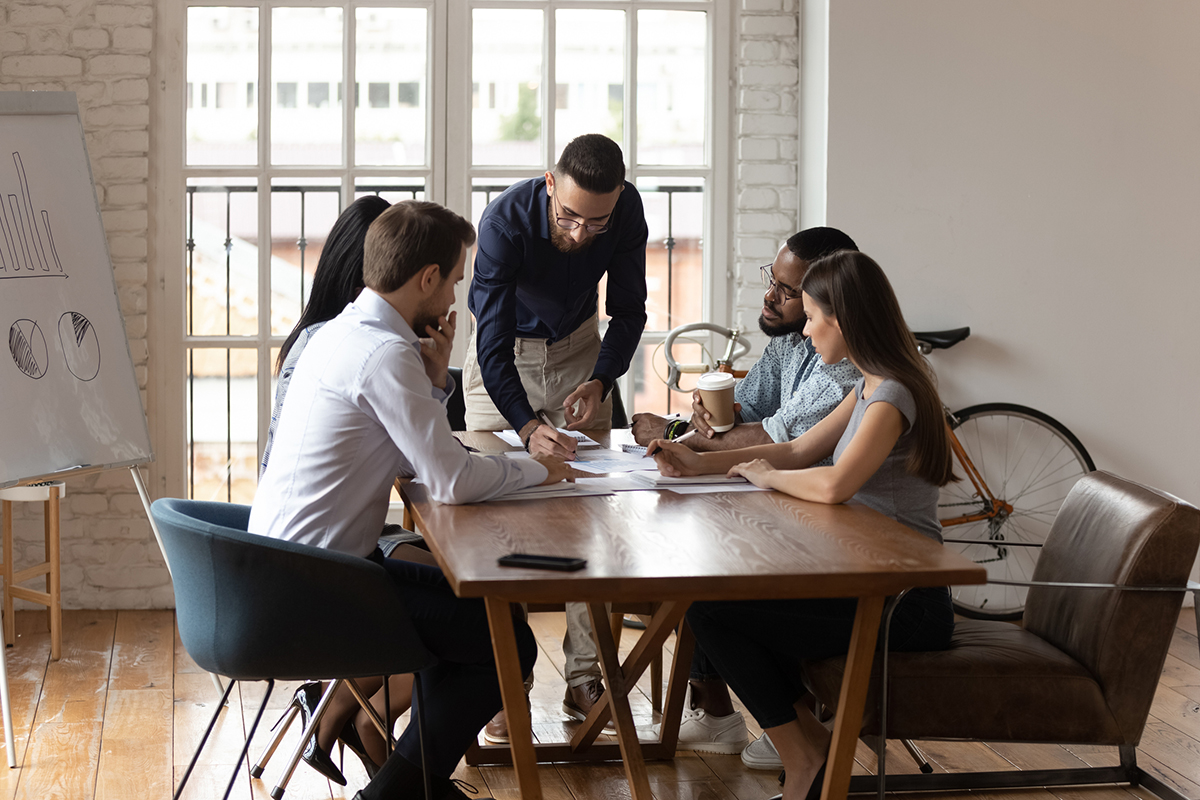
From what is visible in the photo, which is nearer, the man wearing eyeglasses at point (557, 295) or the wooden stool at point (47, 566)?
the man wearing eyeglasses at point (557, 295)

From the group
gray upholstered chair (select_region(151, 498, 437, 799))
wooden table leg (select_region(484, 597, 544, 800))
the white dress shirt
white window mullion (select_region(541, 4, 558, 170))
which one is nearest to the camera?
wooden table leg (select_region(484, 597, 544, 800))

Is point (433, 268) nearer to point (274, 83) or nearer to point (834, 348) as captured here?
point (834, 348)

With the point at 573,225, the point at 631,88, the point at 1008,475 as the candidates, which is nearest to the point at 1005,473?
the point at 1008,475

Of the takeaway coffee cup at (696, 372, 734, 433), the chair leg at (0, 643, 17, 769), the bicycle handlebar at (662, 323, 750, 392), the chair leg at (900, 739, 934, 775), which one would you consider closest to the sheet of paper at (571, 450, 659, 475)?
the takeaway coffee cup at (696, 372, 734, 433)

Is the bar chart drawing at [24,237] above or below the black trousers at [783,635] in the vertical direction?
above

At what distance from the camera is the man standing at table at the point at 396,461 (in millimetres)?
1959

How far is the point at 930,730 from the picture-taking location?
1.97 meters

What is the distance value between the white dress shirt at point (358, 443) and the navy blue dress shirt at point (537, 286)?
679 mm

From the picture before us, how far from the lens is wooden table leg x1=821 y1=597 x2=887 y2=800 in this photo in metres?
1.74

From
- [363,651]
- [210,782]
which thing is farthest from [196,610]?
[210,782]

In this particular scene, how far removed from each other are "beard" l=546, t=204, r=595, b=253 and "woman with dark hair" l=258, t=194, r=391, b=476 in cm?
47

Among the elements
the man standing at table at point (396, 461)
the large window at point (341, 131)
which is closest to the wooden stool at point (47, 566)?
the large window at point (341, 131)

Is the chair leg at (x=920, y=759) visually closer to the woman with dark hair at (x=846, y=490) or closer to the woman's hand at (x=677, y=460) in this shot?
the woman with dark hair at (x=846, y=490)

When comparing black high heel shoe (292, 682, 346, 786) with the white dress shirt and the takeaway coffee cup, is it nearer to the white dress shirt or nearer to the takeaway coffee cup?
the white dress shirt
